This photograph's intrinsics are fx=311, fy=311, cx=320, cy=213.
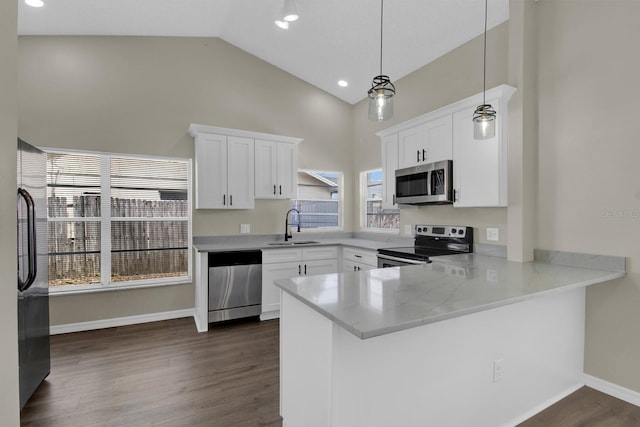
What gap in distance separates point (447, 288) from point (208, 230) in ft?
10.6

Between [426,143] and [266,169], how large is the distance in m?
2.04

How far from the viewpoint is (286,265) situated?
391 cm

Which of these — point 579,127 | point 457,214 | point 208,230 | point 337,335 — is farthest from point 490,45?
point 208,230

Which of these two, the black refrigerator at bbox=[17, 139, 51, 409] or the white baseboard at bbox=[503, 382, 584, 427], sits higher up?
the black refrigerator at bbox=[17, 139, 51, 409]

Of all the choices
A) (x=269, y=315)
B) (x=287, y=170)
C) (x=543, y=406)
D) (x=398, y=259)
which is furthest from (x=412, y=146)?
(x=269, y=315)

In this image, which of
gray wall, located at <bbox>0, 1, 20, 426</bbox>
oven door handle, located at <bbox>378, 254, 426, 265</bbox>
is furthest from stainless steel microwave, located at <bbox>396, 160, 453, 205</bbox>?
gray wall, located at <bbox>0, 1, 20, 426</bbox>

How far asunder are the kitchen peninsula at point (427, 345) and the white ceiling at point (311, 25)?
2.46m

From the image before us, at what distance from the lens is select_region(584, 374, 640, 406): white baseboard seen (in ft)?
7.06

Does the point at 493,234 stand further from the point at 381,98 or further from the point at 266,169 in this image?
the point at 266,169

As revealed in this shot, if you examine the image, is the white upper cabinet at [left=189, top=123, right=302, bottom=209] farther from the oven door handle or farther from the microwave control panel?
the microwave control panel

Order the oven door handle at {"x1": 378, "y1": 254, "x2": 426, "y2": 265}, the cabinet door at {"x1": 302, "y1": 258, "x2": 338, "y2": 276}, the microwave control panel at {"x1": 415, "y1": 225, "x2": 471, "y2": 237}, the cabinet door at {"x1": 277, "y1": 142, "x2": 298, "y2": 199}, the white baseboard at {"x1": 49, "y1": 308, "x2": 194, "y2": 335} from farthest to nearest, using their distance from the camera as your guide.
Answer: the cabinet door at {"x1": 277, "y1": 142, "x2": 298, "y2": 199}
the cabinet door at {"x1": 302, "y1": 258, "x2": 338, "y2": 276}
the white baseboard at {"x1": 49, "y1": 308, "x2": 194, "y2": 335}
the microwave control panel at {"x1": 415, "y1": 225, "x2": 471, "y2": 237}
the oven door handle at {"x1": 378, "y1": 254, "x2": 426, "y2": 265}

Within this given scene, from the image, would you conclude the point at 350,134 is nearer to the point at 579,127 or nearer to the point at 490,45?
the point at 490,45

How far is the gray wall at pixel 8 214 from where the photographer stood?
119cm

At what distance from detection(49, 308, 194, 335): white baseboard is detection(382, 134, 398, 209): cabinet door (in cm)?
289
